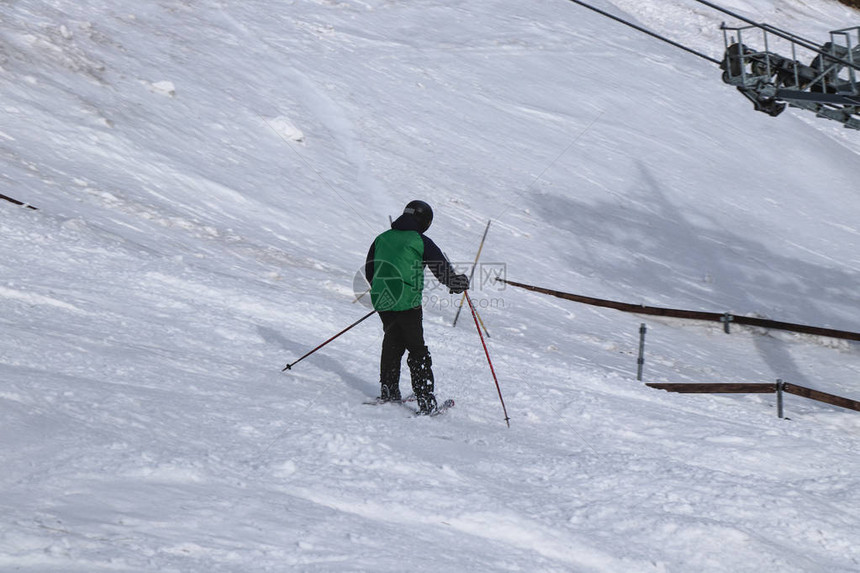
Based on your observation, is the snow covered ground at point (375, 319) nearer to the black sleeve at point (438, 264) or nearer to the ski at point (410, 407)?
the ski at point (410, 407)

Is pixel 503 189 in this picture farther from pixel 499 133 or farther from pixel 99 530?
pixel 99 530

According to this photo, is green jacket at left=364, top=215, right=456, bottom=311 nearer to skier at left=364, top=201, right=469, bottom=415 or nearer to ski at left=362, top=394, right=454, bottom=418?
skier at left=364, top=201, right=469, bottom=415

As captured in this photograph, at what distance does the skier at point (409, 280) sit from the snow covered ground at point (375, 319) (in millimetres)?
475

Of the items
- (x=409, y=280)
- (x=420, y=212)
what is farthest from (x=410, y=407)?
(x=420, y=212)

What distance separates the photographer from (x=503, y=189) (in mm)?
20359

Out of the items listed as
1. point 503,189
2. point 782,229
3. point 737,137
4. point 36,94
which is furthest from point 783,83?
point 737,137

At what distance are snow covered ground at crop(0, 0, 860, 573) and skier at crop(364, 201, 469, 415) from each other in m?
0.48

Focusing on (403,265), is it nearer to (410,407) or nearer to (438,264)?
(438,264)

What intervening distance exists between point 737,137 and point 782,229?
257 inches

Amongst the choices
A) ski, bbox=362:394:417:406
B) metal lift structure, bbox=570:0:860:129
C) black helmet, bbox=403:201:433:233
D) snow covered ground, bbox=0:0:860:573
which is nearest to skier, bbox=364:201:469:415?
black helmet, bbox=403:201:433:233

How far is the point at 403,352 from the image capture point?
6.96m

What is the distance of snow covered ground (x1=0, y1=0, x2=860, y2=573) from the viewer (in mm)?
4664

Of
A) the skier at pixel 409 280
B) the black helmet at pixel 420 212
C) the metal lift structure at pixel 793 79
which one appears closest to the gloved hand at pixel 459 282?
the skier at pixel 409 280

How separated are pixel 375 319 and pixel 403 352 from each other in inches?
143
